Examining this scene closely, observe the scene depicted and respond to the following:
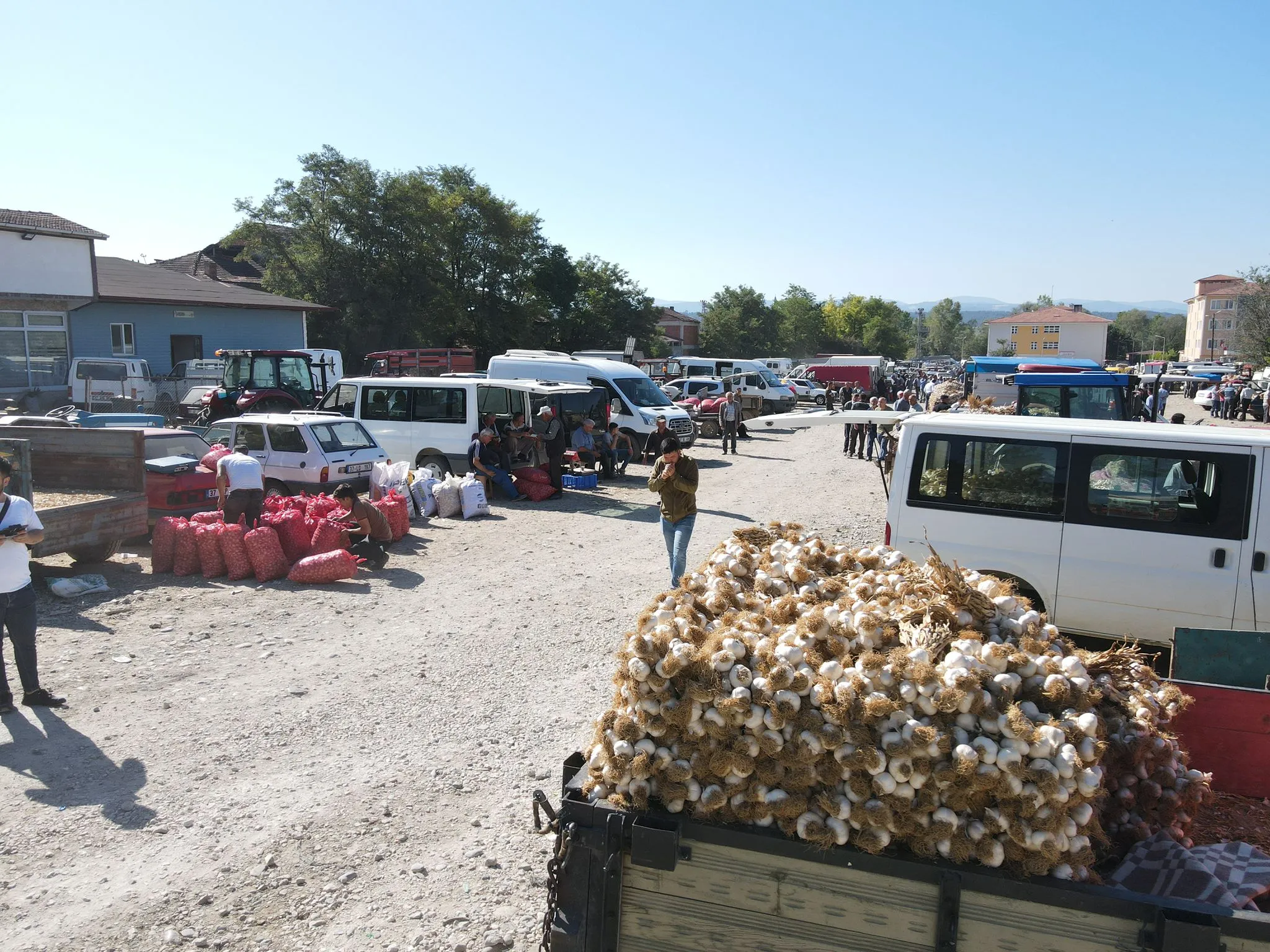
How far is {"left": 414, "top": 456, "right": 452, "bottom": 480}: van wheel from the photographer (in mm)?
15719

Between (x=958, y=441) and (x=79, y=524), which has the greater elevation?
(x=958, y=441)

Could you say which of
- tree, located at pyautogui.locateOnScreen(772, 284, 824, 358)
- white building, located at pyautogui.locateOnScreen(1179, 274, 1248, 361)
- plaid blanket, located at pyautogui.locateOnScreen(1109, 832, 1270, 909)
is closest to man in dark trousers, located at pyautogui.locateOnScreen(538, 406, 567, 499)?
plaid blanket, located at pyautogui.locateOnScreen(1109, 832, 1270, 909)

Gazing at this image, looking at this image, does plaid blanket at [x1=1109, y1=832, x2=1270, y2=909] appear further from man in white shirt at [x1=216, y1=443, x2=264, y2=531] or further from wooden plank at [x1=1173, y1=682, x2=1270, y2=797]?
man in white shirt at [x1=216, y1=443, x2=264, y2=531]

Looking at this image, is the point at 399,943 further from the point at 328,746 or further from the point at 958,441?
the point at 958,441

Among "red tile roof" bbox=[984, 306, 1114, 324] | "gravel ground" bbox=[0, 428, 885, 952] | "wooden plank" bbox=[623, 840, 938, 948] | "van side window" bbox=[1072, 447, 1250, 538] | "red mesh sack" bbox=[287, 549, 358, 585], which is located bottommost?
"gravel ground" bbox=[0, 428, 885, 952]

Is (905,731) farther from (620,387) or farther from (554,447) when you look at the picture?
(620,387)

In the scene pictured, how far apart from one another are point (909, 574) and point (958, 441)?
336 cm

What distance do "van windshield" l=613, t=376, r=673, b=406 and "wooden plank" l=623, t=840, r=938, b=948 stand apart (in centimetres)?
1802

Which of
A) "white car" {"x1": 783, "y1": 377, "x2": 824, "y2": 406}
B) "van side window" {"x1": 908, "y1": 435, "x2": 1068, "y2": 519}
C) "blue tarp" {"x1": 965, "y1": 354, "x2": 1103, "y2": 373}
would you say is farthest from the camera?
"white car" {"x1": 783, "y1": 377, "x2": 824, "y2": 406}

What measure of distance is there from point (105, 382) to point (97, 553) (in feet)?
63.0

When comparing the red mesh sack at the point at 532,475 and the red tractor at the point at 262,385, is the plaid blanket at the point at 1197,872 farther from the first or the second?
the red tractor at the point at 262,385

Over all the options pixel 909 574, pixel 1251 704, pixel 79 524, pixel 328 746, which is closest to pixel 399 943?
pixel 328 746

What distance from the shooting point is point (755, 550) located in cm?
427

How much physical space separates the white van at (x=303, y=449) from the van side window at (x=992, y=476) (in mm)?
8770
